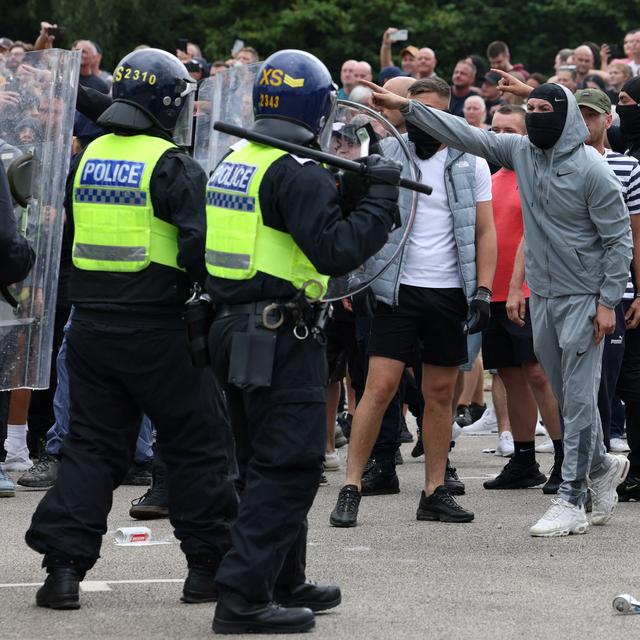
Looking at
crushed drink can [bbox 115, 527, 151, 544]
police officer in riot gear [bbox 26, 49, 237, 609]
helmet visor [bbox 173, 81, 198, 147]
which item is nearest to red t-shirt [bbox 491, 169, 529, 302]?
crushed drink can [bbox 115, 527, 151, 544]

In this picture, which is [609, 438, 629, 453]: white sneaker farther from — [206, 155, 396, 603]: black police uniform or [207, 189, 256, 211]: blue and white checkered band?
[207, 189, 256, 211]: blue and white checkered band

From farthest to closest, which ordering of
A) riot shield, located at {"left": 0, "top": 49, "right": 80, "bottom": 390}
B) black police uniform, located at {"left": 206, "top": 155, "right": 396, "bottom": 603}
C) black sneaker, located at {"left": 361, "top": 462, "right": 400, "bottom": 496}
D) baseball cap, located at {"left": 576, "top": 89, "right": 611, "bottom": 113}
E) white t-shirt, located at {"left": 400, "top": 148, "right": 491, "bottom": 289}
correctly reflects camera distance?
black sneaker, located at {"left": 361, "top": 462, "right": 400, "bottom": 496}, riot shield, located at {"left": 0, "top": 49, "right": 80, "bottom": 390}, baseball cap, located at {"left": 576, "top": 89, "right": 611, "bottom": 113}, white t-shirt, located at {"left": 400, "top": 148, "right": 491, "bottom": 289}, black police uniform, located at {"left": 206, "top": 155, "right": 396, "bottom": 603}

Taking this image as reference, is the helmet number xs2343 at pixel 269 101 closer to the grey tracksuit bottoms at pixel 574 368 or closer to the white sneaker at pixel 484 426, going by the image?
the grey tracksuit bottoms at pixel 574 368

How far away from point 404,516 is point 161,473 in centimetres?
125

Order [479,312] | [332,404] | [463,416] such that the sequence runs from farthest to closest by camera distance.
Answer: [463,416] < [332,404] < [479,312]

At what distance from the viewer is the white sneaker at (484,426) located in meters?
11.0

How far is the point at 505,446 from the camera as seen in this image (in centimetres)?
980

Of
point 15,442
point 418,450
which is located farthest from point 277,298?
point 418,450

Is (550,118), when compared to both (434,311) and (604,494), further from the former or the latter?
(604,494)

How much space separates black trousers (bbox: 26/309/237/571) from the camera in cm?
532

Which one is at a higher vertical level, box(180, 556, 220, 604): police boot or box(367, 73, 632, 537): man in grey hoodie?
box(367, 73, 632, 537): man in grey hoodie

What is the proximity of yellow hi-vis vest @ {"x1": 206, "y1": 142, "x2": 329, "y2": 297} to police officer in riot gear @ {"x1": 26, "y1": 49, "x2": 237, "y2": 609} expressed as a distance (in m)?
0.31

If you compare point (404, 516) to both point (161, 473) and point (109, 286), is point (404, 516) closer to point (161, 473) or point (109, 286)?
point (161, 473)

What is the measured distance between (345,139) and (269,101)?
607 mm
